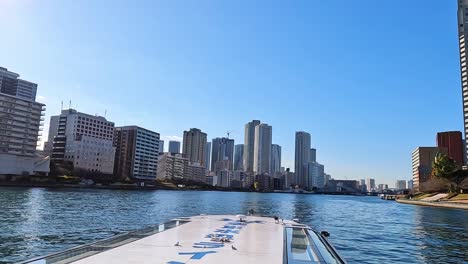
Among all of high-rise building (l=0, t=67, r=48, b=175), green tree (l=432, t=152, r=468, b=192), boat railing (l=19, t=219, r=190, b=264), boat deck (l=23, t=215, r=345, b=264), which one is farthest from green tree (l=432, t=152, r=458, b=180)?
high-rise building (l=0, t=67, r=48, b=175)

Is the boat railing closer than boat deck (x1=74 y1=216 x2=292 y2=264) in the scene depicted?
Yes

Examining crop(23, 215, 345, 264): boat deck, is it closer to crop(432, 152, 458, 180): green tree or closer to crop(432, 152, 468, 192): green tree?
crop(432, 152, 458, 180): green tree

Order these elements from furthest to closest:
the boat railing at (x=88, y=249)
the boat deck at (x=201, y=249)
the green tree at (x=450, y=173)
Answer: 1. the green tree at (x=450, y=173)
2. the boat deck at (x=201, y=249)
3. the boat railing at (x=88, y=249)

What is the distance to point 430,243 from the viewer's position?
28.9 m

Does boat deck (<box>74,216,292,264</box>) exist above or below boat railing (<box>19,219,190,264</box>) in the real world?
above

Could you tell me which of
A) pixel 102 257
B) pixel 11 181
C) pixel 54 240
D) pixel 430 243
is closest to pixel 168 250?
pixel 102 257

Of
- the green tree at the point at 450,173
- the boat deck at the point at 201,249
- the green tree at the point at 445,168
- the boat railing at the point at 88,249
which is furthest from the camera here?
the green tree at the point at 450,173

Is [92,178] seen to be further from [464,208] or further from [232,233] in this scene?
[232,233]

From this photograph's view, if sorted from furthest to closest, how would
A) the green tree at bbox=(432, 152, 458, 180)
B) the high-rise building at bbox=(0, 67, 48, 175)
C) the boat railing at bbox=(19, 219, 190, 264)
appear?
the high-rise building at bbox=(0, 67, 48, 175), the green tree at bbox=(432, 152, 458, 180), the boat railing at bbox=(19, 219, 190, 264)

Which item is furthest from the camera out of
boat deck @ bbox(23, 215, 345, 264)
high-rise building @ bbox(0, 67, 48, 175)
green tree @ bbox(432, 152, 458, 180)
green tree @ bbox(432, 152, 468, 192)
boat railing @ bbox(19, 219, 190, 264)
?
high-rise building @ bbox(0, 67, 48, 175)

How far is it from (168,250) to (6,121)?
182 metres

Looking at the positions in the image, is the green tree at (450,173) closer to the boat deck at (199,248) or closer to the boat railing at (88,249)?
the boat deck at (199,248)

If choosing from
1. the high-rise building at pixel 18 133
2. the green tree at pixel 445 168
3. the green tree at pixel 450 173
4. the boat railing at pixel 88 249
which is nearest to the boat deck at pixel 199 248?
the boat railing at pixel 88 249

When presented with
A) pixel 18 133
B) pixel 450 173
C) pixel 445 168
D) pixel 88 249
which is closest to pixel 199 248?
pixel 88 249
